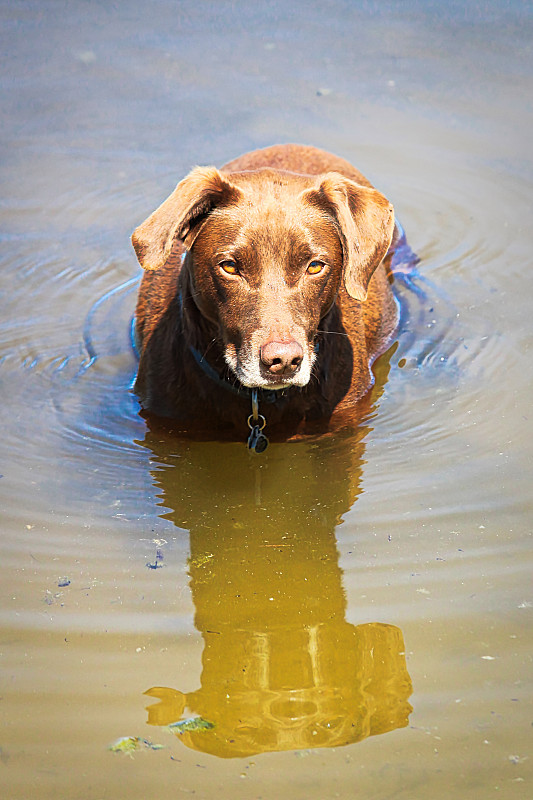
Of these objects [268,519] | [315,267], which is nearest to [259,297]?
[315,267]

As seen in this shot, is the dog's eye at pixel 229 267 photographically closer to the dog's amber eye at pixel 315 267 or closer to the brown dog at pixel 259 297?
the brown dog at pixel 259 297

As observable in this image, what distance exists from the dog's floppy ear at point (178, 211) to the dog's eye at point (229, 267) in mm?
240

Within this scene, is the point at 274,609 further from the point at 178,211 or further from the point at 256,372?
the point at 178,211

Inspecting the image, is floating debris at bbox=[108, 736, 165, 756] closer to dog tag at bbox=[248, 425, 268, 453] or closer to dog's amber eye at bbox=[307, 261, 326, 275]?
dog tag at bbox=[248, 425, 268, 453]

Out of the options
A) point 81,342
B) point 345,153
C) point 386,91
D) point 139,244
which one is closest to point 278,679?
point 139,244

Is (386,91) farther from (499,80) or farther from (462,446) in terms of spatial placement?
Result: (462,446)

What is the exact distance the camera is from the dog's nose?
3764mm

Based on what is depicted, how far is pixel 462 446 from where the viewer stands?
182 inches

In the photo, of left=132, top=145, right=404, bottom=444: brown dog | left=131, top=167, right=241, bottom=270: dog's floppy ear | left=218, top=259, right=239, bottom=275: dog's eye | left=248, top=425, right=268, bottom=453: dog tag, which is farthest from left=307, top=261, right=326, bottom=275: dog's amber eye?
left=248, top=425, right=268, bottom=453: dog tag

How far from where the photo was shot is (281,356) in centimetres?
376

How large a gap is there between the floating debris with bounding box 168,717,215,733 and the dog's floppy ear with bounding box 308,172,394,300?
201 cm

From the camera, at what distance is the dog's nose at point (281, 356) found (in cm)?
376

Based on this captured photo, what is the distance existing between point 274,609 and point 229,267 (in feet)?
4.91

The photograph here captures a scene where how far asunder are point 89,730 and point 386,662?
1017 mm
